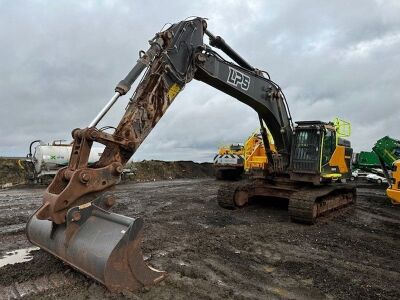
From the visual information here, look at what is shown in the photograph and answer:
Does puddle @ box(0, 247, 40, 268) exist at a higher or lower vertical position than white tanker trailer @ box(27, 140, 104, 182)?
lower

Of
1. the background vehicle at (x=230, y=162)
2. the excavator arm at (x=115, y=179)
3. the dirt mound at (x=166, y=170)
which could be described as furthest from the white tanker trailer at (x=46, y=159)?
the excavator arm at (x=115, y=179)

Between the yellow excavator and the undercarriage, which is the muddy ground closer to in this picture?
the undercarriage

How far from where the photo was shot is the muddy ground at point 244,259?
4523 millimetres

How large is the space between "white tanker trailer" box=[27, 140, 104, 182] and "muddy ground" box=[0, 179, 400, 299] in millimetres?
8002

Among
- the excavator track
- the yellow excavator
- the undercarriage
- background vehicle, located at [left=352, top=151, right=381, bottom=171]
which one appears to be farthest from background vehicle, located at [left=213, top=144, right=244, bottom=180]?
the excavator track

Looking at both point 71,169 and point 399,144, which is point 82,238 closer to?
point 71,169

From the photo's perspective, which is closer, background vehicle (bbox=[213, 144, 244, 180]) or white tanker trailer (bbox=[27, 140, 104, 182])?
white tanker trailer (bbox=[27, 140, 104, 182])

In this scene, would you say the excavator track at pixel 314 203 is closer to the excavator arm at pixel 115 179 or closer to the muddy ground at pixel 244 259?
the muddy ground at pixel 244 259

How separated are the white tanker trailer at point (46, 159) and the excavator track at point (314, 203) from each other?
442 inches

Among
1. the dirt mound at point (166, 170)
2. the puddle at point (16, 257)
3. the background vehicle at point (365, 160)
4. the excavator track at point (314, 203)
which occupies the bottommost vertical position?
the puddle at point (16, 257)

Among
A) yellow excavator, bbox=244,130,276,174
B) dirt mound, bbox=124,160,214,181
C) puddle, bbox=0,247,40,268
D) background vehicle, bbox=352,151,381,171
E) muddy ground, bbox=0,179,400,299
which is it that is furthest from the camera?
dirt mound, bbox=124,160,214,181

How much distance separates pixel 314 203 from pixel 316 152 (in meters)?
1.41

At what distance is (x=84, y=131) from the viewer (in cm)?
467

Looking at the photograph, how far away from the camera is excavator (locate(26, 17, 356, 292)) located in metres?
4.36
